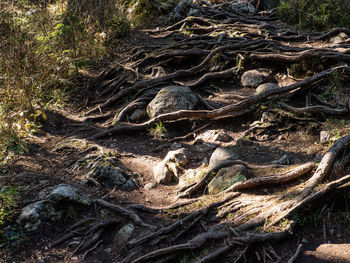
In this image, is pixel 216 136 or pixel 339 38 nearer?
pixel 216 136

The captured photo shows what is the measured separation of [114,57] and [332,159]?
24.7 feet

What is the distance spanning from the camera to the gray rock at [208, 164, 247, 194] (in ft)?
13.1

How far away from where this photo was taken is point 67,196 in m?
3.79

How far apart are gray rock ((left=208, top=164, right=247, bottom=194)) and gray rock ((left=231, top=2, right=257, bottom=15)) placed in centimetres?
962

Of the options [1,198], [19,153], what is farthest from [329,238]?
[19,153]

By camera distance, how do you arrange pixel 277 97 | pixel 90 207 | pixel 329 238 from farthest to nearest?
1. pixel 277 97
2. pixel 90 207
3. pixel 329 238

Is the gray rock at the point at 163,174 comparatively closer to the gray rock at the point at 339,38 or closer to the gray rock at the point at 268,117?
the gray rock at the point at 268,117

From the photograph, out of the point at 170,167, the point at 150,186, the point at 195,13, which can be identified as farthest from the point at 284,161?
the point at 195,13

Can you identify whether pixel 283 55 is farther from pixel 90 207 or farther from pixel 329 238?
pixel 90 207

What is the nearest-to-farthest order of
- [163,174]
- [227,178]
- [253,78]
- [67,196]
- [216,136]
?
[67,196] → [227,178] → [163,174] → [216,136] → [253,78]

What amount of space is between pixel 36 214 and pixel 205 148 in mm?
2916

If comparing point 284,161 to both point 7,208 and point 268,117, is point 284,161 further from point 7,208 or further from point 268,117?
point 7,208

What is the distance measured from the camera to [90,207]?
13.0ft

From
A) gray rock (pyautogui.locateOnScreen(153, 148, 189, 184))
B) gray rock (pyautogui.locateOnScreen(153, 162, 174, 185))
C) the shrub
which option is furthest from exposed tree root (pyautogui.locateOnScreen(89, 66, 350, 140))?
the shrub
